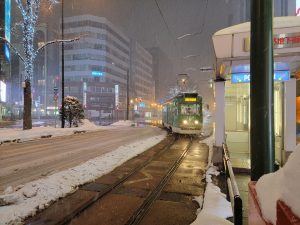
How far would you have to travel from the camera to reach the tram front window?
25.0m

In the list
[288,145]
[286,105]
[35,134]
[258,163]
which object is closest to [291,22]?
[286,105]

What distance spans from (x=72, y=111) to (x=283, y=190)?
31.8 m

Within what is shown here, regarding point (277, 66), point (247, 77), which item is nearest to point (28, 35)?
point (247, 77)

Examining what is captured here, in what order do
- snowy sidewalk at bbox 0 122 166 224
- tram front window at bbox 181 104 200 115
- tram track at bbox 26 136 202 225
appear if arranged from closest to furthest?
1. tram track at bbox 26 136 202 225
2. snowy sidewalk at bbox 0 122 166 224
3. tram front window at bbox 181 104 200 115

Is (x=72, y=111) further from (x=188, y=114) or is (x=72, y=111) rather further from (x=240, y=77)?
(x=240, y=77)

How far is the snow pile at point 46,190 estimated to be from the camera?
592 centimetres

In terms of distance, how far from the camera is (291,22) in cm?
775

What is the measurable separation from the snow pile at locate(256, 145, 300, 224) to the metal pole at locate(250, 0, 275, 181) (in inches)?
53.0

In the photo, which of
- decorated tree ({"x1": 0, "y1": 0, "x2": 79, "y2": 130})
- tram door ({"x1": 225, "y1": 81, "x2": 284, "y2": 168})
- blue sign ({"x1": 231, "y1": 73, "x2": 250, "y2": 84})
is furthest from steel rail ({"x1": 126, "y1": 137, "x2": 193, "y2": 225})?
decorated tree ({"x1": 0, "y1": 0, "x2": 79, "y2": 130})

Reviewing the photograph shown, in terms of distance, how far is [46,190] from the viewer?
745cm

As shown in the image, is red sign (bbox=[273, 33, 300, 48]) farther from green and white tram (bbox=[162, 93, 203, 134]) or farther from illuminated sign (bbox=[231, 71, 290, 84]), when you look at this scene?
green and white tram (bbox=[162, 93, 203, 134])

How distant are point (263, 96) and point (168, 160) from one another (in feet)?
31.9

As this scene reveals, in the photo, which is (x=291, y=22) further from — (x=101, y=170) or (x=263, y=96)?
(x=101, y=170)

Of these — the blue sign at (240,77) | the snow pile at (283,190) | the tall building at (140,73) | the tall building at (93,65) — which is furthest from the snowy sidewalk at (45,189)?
the tall building at (140,73)
